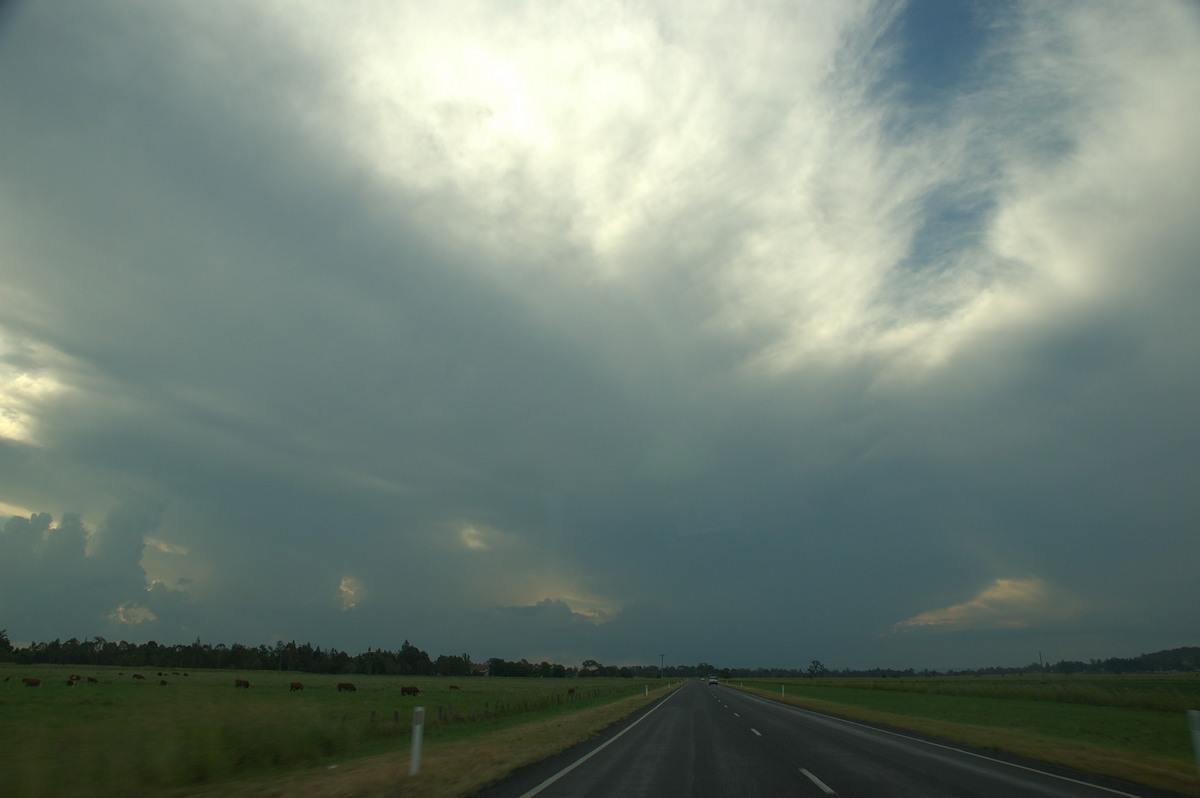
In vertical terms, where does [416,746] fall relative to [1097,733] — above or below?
above

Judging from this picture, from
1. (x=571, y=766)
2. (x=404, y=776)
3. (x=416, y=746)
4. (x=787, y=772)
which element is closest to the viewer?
(x=404, y=776)

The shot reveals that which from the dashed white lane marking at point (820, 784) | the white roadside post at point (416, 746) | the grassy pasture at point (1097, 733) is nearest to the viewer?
the dashed white lane marking at point (820, 784)

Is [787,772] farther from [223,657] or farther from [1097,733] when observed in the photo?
[223,657]

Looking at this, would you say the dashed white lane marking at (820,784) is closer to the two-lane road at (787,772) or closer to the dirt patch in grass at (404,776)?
the two-lane road at (787,772)

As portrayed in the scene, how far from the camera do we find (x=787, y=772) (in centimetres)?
1341

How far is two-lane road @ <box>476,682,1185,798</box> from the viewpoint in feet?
36.8

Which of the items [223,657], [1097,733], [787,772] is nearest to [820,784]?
[787,772]

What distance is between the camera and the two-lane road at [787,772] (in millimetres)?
11203

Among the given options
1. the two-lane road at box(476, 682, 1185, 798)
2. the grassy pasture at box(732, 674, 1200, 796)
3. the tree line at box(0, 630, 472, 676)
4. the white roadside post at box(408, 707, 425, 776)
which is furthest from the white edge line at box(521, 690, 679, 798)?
the tree line at box(0, 630, 472, 676)

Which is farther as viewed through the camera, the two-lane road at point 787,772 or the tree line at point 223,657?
the tree line at point 223,657

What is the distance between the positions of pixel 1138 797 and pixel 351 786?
541 inches

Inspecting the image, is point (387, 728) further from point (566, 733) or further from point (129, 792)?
point (129, 792)

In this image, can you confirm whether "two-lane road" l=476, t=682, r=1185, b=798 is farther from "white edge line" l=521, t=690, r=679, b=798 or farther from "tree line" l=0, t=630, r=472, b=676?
"tree line" l=0, t=630, r=472, b=676

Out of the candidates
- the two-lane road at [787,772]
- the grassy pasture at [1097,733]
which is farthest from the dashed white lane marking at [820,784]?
the grassy pasture at [1097,733]
